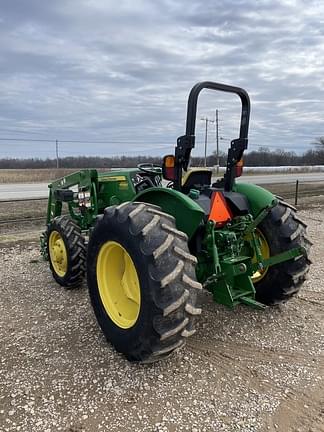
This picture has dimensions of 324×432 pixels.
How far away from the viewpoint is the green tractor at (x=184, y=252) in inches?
118

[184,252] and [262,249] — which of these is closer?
[184,252]

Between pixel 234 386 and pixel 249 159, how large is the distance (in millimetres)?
68274

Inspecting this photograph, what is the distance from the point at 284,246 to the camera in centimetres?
409

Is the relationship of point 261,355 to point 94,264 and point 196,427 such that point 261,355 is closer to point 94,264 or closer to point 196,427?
point 196,427

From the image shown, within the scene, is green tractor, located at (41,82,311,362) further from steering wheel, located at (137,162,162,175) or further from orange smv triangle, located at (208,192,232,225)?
steering wheel, located at (137,162,162,175)

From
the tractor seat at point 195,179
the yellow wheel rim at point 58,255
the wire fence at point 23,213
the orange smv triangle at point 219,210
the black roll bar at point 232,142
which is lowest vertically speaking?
the wire fence at point 23,213

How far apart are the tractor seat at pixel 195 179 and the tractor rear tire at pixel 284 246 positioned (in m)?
0.75

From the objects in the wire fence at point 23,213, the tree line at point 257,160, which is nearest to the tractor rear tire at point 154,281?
the wire fence at point 23,213

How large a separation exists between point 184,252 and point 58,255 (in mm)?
2796

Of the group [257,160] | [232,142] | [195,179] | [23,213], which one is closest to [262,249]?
[195,179]

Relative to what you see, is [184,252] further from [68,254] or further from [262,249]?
[68,254]

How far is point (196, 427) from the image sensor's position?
106 inches

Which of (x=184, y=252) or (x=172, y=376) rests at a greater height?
(x=184, y=252)

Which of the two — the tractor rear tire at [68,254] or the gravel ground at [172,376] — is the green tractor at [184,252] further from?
the tractor rear tire at [68,254]
